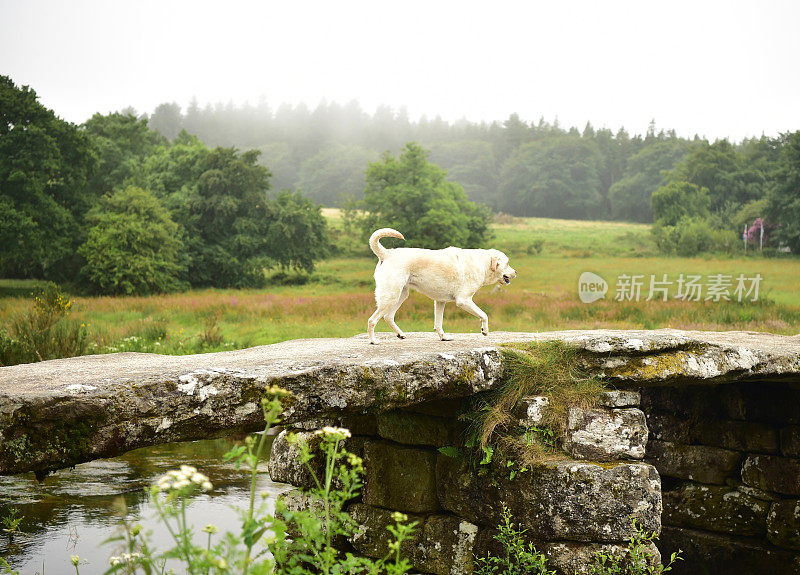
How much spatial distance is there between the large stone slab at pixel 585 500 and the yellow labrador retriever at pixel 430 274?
1.80m

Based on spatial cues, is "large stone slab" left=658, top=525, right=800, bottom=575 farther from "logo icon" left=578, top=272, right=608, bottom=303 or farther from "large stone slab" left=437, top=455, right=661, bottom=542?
"logo icon" left=578, top=272, right=608, bottom=303

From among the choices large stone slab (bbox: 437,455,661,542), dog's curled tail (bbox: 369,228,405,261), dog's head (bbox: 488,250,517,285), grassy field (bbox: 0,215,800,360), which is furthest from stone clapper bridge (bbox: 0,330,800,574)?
grassy field (bbox: 0,215,800,360)

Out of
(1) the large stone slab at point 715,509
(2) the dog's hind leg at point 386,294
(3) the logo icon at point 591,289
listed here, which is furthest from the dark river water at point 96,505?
(3) the logo icon at point 591,289

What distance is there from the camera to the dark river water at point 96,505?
23.0 feet

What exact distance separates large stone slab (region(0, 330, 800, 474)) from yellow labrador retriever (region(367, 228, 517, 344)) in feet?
1.31

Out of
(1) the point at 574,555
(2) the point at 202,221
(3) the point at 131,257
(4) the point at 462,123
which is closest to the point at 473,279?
(1) the point at 574,555

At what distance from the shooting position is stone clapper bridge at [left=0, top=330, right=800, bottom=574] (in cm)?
433

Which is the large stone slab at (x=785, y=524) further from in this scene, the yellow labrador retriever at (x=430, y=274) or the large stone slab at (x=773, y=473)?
the yellow labrador retriever at (x=430, y=274)

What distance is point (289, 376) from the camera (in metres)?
4.84

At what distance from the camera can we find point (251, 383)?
4.67m

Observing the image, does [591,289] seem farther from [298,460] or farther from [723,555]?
[298,460]

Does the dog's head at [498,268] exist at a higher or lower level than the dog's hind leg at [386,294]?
higher

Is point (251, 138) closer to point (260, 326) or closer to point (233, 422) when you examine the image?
point (260, 326)

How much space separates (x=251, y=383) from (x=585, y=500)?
2.78m
